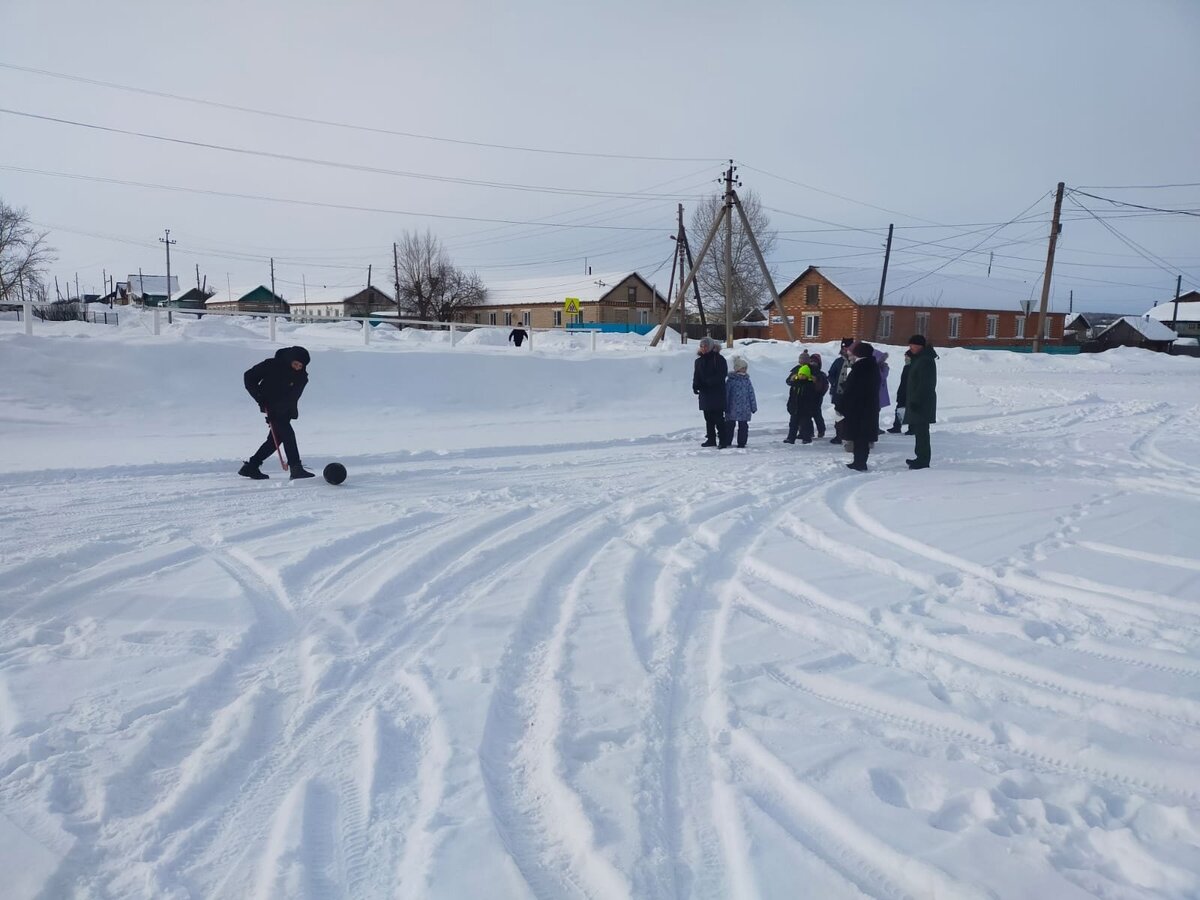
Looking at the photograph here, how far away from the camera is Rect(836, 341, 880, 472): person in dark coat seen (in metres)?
9.59

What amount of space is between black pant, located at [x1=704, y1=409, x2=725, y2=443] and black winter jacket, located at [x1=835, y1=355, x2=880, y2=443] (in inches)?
67.6

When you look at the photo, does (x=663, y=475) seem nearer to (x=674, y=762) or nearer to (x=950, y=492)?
(x=950, y=492)

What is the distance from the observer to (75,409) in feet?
39.8

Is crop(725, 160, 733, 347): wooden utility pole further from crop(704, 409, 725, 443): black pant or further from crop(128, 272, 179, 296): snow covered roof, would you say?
crop(128, 272, 179, 296): snow covered roof

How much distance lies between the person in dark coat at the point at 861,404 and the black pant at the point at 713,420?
171 cm

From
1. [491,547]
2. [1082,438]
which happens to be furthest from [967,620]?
[1082,438]

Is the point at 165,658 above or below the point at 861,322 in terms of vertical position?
below

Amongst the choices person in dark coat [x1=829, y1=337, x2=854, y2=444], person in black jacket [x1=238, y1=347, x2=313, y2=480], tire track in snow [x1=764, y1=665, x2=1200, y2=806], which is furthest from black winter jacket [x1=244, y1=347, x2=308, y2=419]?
person in dark coat [x1=829, y1=337, x2=854, y2=444]

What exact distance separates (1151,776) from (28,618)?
5.38 m

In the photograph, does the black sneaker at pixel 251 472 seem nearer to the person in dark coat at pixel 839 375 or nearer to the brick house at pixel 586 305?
the person in dark coat at pixel 839 375

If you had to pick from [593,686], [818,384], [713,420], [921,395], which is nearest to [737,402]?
[713,420]

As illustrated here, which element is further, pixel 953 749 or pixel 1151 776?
pixel 953 749

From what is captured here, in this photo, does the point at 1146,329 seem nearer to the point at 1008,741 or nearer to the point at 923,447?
the point at 923,447

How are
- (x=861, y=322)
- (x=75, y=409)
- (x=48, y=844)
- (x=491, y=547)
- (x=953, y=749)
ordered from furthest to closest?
(x=861, y=322) → (x=75, y=409) → (x=491, y=547) → (x=953, y=749) → (x=48, y=844)
